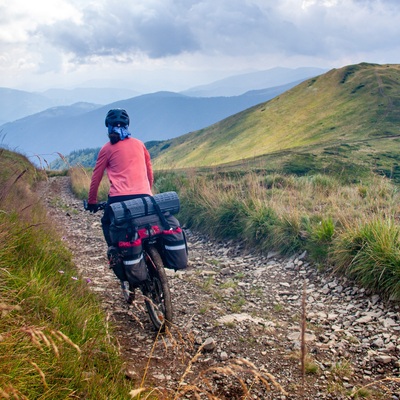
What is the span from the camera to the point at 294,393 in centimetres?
362

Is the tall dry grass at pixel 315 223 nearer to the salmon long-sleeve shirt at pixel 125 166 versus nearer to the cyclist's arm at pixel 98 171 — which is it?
the salmon long-sleeve shirt at pixel 125 166

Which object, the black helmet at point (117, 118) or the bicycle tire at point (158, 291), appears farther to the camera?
the black helmet at point (117, 118)

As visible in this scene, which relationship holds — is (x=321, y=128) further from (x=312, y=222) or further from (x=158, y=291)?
(x=158, y=291)

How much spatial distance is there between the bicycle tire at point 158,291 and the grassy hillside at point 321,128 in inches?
466

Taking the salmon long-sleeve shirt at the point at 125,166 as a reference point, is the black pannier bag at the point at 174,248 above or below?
below

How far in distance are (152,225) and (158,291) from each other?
0.79 meters

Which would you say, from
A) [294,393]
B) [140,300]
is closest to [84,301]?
[140,300]

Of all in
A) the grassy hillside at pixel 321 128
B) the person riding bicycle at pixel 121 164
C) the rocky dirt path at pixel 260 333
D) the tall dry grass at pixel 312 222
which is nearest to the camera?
the rocky dirt path at pixel 260 333

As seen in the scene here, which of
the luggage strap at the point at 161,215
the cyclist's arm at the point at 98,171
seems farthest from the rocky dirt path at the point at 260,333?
the cyclist's arm at the point at 98,171

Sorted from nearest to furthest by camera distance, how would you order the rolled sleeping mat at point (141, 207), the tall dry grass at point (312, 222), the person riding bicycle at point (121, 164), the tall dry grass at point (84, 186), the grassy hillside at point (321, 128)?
1. the rolled sleeping mat at point (141, 207)
2. the person riding bicycle at point (121, 164)
3. the tall dry grass at point (312, 222)
4. the tall dry grass at point (84, 186)
5. the grassy hillside at point (321, 128)

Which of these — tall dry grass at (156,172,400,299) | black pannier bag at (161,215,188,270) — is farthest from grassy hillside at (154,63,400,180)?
black pannier bag at (161,215,188,270)

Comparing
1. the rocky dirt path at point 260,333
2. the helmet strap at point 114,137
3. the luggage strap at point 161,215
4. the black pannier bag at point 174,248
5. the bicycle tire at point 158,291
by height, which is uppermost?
the helmet strap at point 114,137

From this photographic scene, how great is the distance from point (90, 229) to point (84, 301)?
22.6 ft

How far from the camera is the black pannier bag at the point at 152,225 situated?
4.59 meters
